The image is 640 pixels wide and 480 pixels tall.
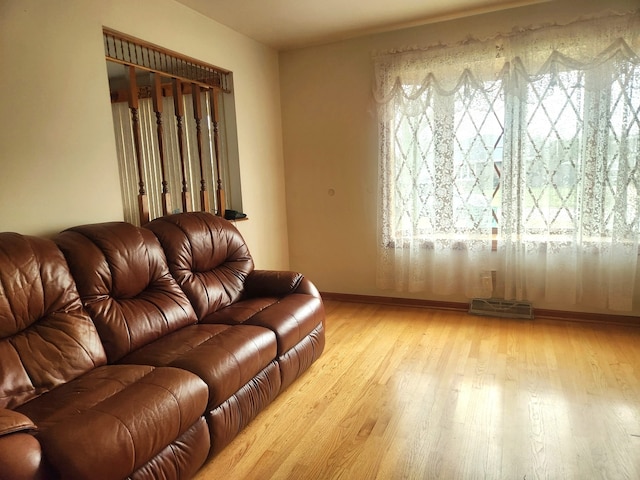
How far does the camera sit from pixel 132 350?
2062 millimetres

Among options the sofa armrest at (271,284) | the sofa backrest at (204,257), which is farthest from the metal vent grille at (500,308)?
the sofa backrest at (204,257)

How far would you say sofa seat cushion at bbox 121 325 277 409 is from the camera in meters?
1.79

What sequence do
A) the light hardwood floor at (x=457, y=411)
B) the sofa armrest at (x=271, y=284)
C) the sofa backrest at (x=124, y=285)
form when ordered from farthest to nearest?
the sofa armrest at (x=271, y=284)
the sofa backrest at (x=124, y=285)
the light hardwood floor at (x=457, y=411)

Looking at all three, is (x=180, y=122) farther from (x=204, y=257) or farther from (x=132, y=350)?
(x=132, y=350)

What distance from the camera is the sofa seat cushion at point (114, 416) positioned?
4.14 feet

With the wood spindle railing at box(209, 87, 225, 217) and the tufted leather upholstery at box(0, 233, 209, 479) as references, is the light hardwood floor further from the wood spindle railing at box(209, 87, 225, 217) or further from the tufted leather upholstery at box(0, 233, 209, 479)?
the wood spindle railing at box(209, 87, 225, 217)

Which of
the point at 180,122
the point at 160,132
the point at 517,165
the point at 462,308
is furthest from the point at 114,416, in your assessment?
the point at 517,165

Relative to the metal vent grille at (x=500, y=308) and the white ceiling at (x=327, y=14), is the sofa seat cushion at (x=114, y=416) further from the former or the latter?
the metal vent grille at (x=500, y=308)

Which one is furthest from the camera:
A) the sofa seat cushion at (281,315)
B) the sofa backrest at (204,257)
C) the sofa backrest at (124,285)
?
the sofa backrest at (204,257)

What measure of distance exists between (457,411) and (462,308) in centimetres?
170

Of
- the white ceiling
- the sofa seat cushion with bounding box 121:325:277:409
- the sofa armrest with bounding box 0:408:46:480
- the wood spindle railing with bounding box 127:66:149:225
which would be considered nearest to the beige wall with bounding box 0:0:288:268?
the wood spindle railing with bounding box 127:66:149:225

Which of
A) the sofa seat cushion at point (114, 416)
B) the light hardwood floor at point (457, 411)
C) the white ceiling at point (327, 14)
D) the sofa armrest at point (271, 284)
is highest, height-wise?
the white ceiling at point (327, 14)

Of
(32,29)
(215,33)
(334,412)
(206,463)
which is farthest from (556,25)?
(206,463)

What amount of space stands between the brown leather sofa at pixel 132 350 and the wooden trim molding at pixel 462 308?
1390 mm
